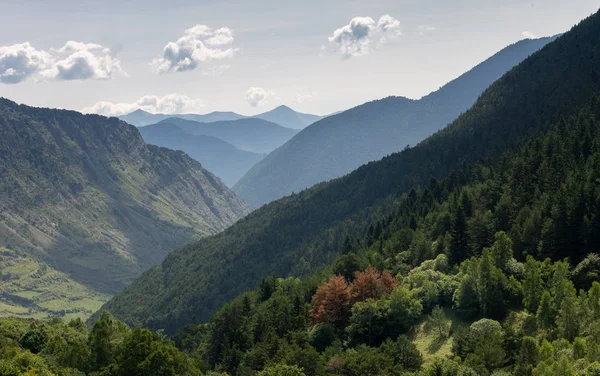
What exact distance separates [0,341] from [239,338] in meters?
41.7

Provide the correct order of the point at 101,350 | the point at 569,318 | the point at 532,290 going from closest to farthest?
the point at 569,318 < the point at 532,290 < the point at 101,350

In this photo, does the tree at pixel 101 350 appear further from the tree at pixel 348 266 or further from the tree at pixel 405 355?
the tree at pixel 348 266

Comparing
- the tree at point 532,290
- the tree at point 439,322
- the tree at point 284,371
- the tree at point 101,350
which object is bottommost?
the tree at point 439,322

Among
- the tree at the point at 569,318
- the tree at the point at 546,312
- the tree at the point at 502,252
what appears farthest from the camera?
the tree at the point at 502,252

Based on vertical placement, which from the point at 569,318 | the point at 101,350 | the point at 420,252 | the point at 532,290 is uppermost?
the point at 101,350

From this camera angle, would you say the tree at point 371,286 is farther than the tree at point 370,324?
Yes

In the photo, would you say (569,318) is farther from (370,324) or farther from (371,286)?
(371,286)

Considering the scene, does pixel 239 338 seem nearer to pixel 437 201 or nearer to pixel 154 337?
pixel 154 337

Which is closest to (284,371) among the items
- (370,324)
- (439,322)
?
(370,324)

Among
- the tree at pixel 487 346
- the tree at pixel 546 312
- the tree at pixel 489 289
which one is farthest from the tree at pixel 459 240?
the tree at pixel 546 312

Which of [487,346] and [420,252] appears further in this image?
[420,252]

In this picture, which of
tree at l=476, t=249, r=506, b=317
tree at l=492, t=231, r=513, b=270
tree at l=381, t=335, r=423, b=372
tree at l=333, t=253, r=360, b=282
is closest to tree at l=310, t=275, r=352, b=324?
tree at l=333, t=253, r=360, b=282

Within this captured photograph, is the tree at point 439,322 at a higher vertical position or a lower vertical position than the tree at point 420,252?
lower

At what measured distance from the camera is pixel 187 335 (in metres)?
147
